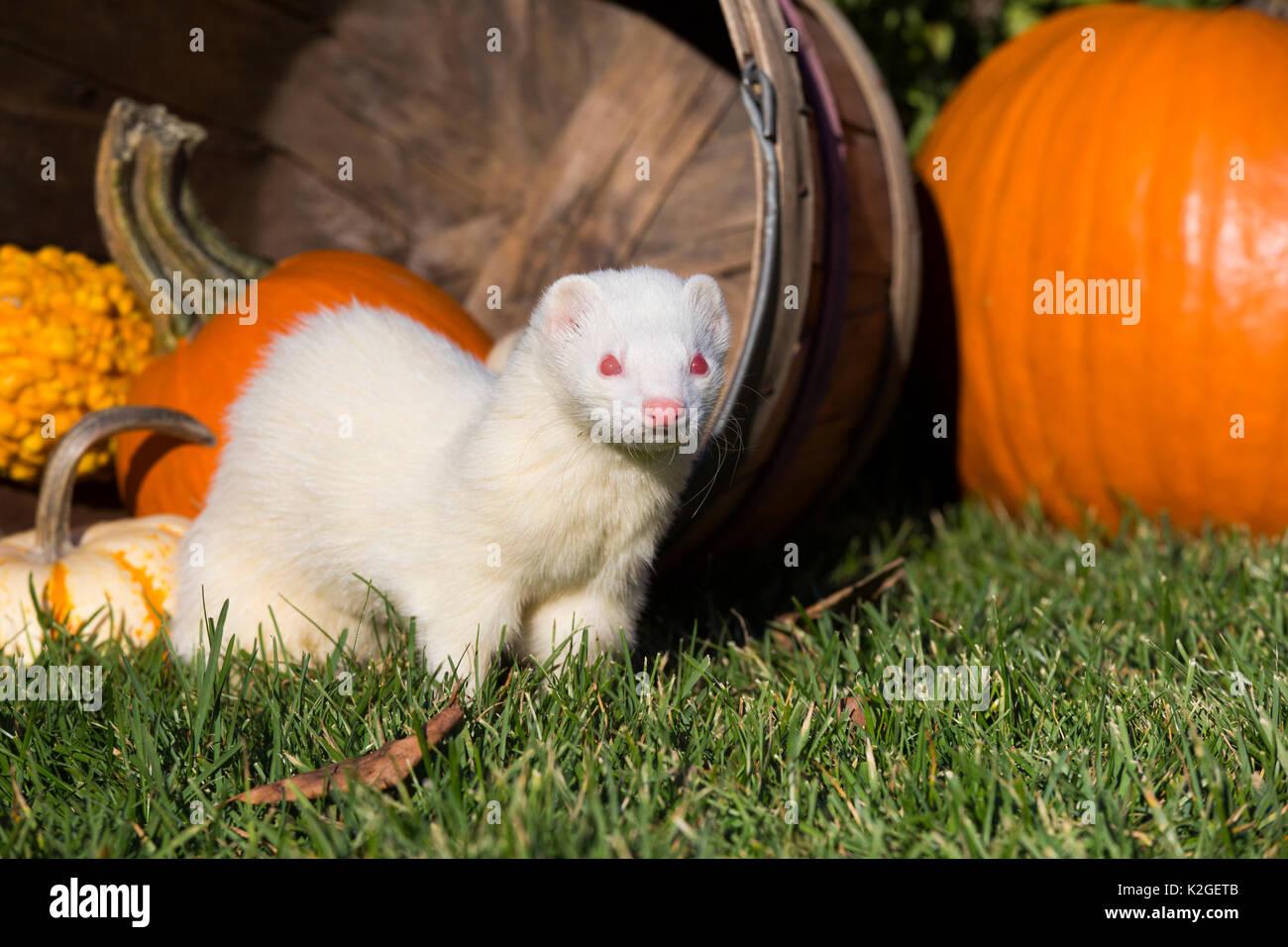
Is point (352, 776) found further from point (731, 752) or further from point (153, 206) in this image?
point (153, 206)

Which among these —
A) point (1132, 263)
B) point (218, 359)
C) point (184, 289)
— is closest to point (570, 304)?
point (218, 359)

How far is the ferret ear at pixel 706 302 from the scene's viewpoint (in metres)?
1.71

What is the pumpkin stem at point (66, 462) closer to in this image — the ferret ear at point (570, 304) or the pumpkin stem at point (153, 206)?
the pumpkin stem at point (153, 206)

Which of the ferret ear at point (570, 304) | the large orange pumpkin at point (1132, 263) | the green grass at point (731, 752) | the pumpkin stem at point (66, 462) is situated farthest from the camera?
the large orange pumpkin at point (1132, 263)

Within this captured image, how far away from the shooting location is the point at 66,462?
248 cm

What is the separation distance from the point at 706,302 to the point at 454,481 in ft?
1.72

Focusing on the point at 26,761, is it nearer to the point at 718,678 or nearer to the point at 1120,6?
the point at 718,678

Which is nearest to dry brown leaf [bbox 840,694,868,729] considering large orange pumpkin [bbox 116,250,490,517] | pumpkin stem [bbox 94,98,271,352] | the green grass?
the green grass

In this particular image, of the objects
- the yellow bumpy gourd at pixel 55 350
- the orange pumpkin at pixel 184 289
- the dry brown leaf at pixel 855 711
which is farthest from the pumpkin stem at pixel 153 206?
the dry brown leaf at pixel 855 711

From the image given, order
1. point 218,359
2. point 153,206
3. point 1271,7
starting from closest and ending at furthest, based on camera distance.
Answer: point 218,359
point 153,206
point 1271,7

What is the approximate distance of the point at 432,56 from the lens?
3.79 m

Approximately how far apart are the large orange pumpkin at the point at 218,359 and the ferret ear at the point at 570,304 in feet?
3.65

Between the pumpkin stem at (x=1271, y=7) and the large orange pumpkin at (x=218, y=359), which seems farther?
the pumpkin stem at (x=1271, y=7)

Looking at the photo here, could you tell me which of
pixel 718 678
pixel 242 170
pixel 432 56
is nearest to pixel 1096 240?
pixel 718 678
